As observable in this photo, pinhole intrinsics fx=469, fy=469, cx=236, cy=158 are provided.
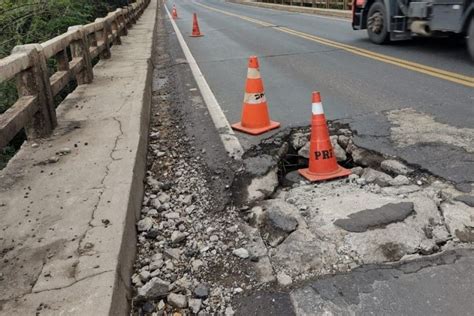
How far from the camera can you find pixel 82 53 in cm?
731

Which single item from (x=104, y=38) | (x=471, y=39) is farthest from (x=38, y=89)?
(x=471, y=39)

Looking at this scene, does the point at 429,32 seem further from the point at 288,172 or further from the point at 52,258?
the point at 52,258

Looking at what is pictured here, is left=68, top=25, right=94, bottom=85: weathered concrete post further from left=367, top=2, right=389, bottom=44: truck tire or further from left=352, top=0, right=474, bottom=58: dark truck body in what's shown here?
left=367, top=2, right=389, bottom=44: truck tire

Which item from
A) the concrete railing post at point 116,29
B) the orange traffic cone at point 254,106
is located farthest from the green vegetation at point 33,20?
the orange traffic cone at point 254,106

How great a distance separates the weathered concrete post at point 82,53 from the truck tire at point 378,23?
6923mm

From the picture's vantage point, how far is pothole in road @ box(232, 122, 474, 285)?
309 cm

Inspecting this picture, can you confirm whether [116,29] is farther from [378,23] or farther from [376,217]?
[376,217]

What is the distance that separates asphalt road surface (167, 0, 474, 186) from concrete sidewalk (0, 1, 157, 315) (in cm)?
163

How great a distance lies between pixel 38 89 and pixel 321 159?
2.94 m

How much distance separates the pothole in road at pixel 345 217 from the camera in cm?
309

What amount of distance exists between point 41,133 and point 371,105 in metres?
4.09

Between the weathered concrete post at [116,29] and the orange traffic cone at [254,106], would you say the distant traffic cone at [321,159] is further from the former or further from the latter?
the weathered concrete post at [116,29]

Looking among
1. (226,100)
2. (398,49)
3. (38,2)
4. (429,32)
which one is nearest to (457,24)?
(429,32)

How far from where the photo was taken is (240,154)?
16.1ft
